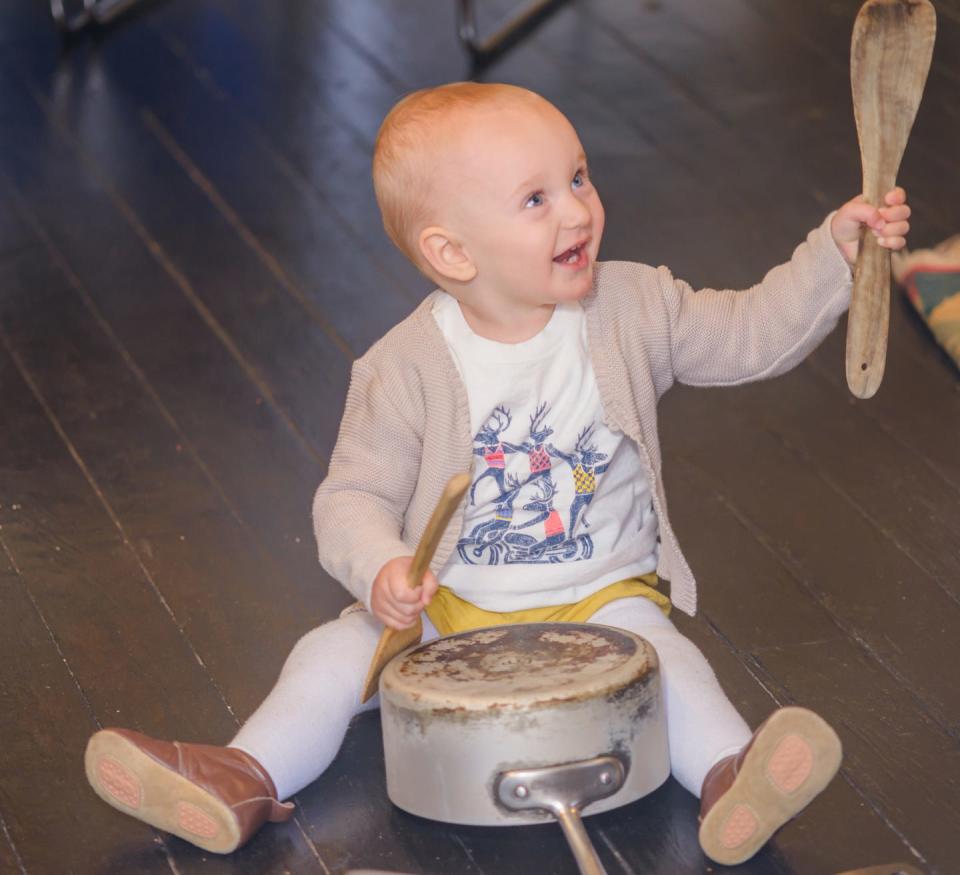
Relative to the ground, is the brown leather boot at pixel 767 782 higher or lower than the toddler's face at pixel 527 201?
lower

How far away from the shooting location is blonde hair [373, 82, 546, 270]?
1.27m

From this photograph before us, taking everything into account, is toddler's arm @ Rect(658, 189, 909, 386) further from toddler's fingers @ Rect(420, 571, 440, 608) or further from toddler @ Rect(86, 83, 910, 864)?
toddler's fingers @ Rect(420, 571, 440, 608)

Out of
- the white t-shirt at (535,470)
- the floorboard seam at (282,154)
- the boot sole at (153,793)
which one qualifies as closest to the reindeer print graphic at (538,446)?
the white t-shirt at (535,470)

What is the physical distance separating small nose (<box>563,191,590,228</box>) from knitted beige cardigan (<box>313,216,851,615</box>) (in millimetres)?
111

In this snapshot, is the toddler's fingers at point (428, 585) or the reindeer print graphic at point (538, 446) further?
the reindeer print graphic at point (538, 446)

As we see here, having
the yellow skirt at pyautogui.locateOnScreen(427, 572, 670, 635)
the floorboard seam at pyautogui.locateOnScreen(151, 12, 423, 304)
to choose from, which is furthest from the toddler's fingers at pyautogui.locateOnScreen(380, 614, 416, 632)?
the floorboard seam at pyautogui.locateOnScreen(151, 12, 423, 304)

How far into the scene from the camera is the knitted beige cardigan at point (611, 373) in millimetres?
1318

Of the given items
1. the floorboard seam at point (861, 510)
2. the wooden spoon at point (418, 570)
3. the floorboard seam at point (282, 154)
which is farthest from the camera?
the floorboard seam at point (282, 154)

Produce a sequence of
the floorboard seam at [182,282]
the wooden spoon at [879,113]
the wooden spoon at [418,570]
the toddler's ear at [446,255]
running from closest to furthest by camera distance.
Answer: the wooden spoon at [418,570]
the wooden spoon at [879,113]
the toddler's ear at [446,255]
the floorboard seam at [182,282]

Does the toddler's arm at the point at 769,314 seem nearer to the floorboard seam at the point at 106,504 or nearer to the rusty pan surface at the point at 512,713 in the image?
the rusty pan surface at the point at 512,713

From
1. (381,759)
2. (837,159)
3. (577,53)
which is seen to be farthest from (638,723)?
(577,53)

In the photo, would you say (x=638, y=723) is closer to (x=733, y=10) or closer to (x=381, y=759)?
(x=381, y=759)

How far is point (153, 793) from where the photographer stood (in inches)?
49.2

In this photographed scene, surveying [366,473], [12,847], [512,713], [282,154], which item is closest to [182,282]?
[282,154]
